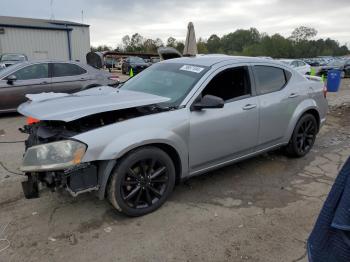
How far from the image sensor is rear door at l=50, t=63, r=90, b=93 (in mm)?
8391

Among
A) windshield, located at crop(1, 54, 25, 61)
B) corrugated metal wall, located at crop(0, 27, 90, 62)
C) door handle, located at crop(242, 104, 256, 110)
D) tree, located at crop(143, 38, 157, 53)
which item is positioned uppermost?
tree, located at crop(143, 38, 157, 53)

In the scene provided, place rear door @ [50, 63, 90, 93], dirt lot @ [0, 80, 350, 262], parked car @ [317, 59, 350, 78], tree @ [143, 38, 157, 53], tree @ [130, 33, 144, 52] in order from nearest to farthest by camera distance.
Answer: dirt lot @ [0, 80, 350, 262] < rear door @ [50, 63, 90, 93] < parked car @ [317, 59, 350, 78] < tree @ [143, 38, 157, 53] < tree @ [130, 33, 144, 52]

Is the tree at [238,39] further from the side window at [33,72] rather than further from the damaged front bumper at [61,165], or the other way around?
the damaged front bumper at [61,165]

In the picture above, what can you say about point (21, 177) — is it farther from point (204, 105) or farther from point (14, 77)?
point (14, 77)

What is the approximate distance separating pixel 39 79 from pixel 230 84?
19.7 feet

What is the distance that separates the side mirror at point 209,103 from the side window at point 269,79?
1.04 metres

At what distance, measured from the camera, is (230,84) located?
4008 millimetres

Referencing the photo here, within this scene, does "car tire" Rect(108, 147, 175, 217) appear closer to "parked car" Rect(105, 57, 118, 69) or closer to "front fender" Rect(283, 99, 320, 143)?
"front fender" Rect(283, 99, 320, 143)

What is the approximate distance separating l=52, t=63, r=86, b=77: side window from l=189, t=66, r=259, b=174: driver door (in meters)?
5.97

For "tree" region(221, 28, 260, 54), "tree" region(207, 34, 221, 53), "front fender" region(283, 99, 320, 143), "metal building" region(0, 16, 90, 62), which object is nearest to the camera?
"front fender" region(283, 99, 320, 143)

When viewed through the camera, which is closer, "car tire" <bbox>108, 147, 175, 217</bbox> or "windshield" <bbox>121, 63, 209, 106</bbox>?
"car tire" <bbox>108, 147, 175, 217</bbox>

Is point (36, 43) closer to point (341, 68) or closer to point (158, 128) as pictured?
point (341, 68)

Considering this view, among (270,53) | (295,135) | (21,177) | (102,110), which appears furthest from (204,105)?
(270,53)

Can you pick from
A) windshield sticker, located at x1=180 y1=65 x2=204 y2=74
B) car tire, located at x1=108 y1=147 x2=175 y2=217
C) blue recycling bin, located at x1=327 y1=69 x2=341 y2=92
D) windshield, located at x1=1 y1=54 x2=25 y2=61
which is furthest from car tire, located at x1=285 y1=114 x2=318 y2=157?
windshield, located at x1=1 y1=54 x2=25 y2=61
